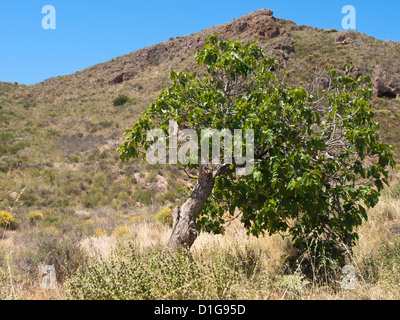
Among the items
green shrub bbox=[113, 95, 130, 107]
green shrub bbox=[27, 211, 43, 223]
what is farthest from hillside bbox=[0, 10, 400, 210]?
green shrub bbox=[27, 211, 43, 223]

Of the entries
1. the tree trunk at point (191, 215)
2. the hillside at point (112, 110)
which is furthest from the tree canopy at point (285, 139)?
the hillside at point (112, 110)

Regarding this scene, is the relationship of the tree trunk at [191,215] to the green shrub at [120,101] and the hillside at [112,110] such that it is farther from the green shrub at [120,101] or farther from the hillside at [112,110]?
the green shrub at [120,101]

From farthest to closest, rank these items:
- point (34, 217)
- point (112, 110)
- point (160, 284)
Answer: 1. point (112, 110)
2. point (34, 217)
3. point (160, 284)

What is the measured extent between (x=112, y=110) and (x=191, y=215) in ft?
99.0

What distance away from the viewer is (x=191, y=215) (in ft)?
13.0

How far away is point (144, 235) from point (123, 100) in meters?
29.7

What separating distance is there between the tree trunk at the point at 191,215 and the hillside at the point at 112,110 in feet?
5.94

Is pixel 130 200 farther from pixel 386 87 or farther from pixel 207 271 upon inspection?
pixel 386 87

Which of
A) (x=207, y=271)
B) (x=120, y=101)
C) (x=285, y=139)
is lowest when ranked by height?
(x=207, y=271)

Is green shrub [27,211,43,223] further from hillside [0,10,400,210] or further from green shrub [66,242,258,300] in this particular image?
green shrub [66,242,258,300]

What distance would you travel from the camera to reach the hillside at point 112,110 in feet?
52.9

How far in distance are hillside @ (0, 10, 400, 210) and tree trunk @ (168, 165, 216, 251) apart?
181cm

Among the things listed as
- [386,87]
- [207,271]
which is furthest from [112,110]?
[207,271]
